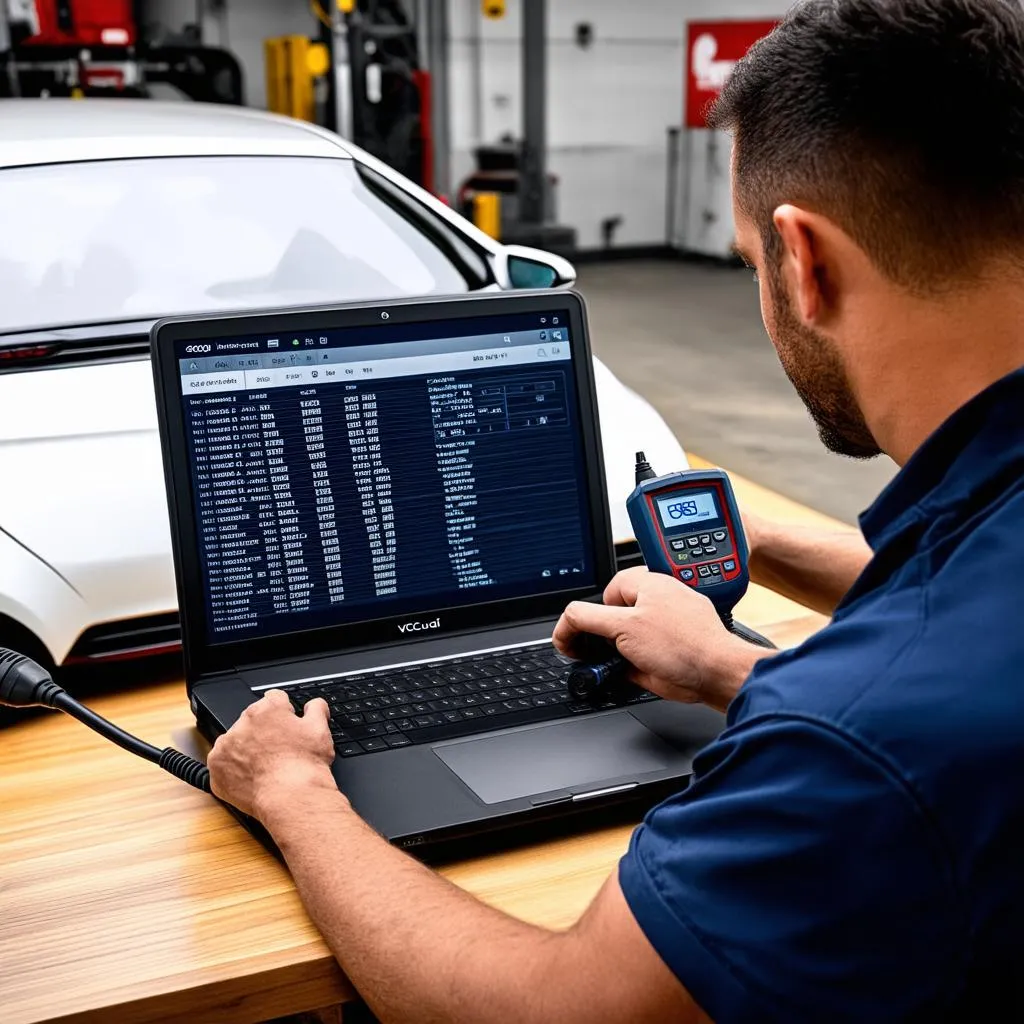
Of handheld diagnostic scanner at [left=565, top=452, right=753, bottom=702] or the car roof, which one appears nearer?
handheld diagnostic scanner at [left=565, top=452, right=753, bottom=702]

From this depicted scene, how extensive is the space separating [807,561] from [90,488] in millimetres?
756

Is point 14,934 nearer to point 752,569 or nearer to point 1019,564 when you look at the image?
point 1019,564

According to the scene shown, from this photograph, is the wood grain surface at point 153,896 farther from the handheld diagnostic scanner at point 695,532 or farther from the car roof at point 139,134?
the car roof at point 139,134

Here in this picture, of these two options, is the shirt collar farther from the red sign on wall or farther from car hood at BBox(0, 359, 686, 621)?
the red sign on wall

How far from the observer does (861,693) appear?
22.4 inches

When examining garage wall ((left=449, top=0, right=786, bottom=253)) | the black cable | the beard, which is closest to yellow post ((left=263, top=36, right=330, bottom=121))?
garage wall ((left=449, top=0, right=786, bottom=253))

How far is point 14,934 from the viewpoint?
838mm

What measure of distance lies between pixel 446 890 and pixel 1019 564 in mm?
412

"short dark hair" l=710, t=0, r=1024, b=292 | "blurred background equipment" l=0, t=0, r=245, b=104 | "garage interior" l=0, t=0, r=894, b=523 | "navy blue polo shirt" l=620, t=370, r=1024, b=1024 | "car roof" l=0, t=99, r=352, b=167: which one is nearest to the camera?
"navy blue polo shirt" l=620, t=370, r=1024, b=1024

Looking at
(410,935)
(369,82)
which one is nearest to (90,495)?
(410,935)

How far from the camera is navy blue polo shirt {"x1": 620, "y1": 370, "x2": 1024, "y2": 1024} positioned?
0.54m

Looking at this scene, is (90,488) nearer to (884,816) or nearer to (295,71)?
(884,816)

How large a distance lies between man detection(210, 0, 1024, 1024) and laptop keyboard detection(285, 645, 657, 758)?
0.16 metres

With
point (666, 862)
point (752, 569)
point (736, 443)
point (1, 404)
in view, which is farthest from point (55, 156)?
point (736, 443)
